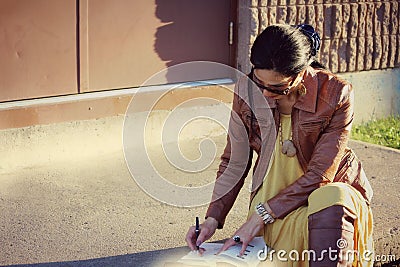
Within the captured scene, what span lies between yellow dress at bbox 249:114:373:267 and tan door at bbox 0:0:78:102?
8.10ft

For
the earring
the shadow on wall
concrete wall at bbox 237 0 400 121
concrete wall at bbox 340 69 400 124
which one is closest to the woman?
the earring

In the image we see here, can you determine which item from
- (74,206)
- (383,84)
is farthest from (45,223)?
(383,84)

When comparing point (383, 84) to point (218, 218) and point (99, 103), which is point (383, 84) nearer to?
point (99, 103)

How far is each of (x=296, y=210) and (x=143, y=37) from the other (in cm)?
290

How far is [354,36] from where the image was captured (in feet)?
23.9

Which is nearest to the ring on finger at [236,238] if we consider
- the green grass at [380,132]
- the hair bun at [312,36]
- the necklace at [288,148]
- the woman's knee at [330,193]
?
the woman's knee at [330,193]

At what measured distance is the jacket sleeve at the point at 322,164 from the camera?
376 cm

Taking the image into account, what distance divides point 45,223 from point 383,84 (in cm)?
375

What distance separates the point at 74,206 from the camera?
5.36m

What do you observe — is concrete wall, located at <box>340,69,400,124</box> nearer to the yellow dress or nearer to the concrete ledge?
the concrete ledge

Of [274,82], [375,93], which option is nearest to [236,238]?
[274,82]

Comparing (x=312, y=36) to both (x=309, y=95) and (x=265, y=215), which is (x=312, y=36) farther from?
(x=265, y=215)

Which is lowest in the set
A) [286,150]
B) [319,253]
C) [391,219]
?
[391,219]

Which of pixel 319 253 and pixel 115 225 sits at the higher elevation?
pixel 319 253
